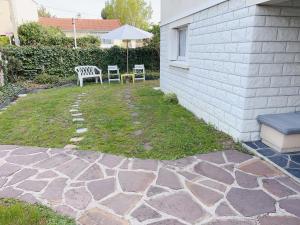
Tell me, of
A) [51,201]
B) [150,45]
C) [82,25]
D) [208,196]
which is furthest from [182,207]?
[82,25]

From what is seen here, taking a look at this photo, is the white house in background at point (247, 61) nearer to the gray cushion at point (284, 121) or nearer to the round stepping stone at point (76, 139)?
the gray cushion at point (284, 121)

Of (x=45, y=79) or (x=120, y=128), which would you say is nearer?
(x=120, y=128)

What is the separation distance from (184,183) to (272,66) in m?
2.14

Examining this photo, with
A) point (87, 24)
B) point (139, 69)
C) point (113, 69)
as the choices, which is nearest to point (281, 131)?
point (113, 69)

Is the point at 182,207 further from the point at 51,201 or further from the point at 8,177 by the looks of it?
the point at 8,177

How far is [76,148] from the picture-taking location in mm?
3943

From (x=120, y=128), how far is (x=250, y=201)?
9.44 ft

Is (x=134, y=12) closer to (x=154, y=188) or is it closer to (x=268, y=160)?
(x=268, y=160)

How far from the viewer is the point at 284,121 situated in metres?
3.50

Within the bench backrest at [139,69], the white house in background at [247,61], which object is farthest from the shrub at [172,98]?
the bench backrest at [139,69]

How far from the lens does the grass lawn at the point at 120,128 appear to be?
3900 mm

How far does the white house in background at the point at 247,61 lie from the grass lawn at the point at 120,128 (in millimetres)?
444

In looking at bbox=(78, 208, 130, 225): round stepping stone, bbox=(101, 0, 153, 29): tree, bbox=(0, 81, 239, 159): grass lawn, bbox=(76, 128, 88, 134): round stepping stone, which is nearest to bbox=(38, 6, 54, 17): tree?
bbox=(101, 0, 153, 29): tree

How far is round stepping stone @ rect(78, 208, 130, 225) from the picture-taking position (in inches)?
90.0
